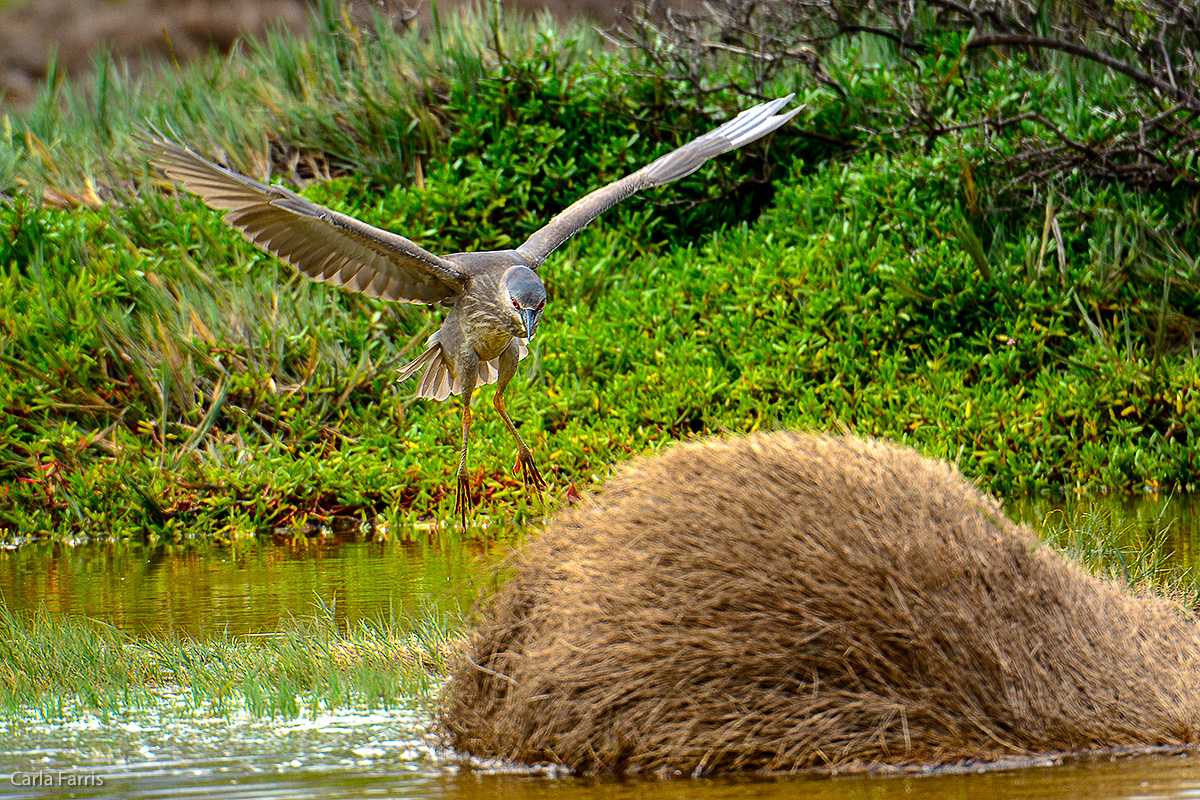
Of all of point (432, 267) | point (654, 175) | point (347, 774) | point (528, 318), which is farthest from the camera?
point (654, 175)

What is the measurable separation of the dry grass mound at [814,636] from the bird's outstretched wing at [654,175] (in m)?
2.89

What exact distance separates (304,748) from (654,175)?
4.15m

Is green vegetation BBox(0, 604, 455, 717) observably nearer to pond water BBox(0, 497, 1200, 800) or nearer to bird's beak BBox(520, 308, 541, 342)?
pond water BBox(0, 497, 1200, 800)

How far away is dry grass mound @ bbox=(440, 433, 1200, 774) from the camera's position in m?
4.29

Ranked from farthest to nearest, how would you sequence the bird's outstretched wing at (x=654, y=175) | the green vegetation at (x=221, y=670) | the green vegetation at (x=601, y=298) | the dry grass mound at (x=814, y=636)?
the green vegetation at (x=601, y=298)
the bird's outstretched wing at (x=654, y=175)
the green vegetation at (x=221, y=670)
the dry grass mound at (x=814, y=636)

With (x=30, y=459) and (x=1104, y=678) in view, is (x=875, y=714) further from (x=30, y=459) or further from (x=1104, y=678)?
(x=30, y=459)

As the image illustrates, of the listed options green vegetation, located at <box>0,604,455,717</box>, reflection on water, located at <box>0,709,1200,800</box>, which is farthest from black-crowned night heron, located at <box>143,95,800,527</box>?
reflection on water, located at <box>0,709,1200,800</box>

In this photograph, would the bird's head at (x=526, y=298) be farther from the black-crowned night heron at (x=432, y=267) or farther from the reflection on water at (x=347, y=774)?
the reflection on water at (x=347, y=774)

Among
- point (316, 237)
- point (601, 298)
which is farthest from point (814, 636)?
point (601, 298)

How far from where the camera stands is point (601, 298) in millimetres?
12094

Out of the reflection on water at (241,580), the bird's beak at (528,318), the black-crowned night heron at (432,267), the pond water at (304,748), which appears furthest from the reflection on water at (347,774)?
the bird's beak at (528,318)

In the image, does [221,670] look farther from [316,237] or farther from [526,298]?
[316,237]

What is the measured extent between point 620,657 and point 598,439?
19.1ft

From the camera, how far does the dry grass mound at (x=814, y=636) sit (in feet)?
14.1
